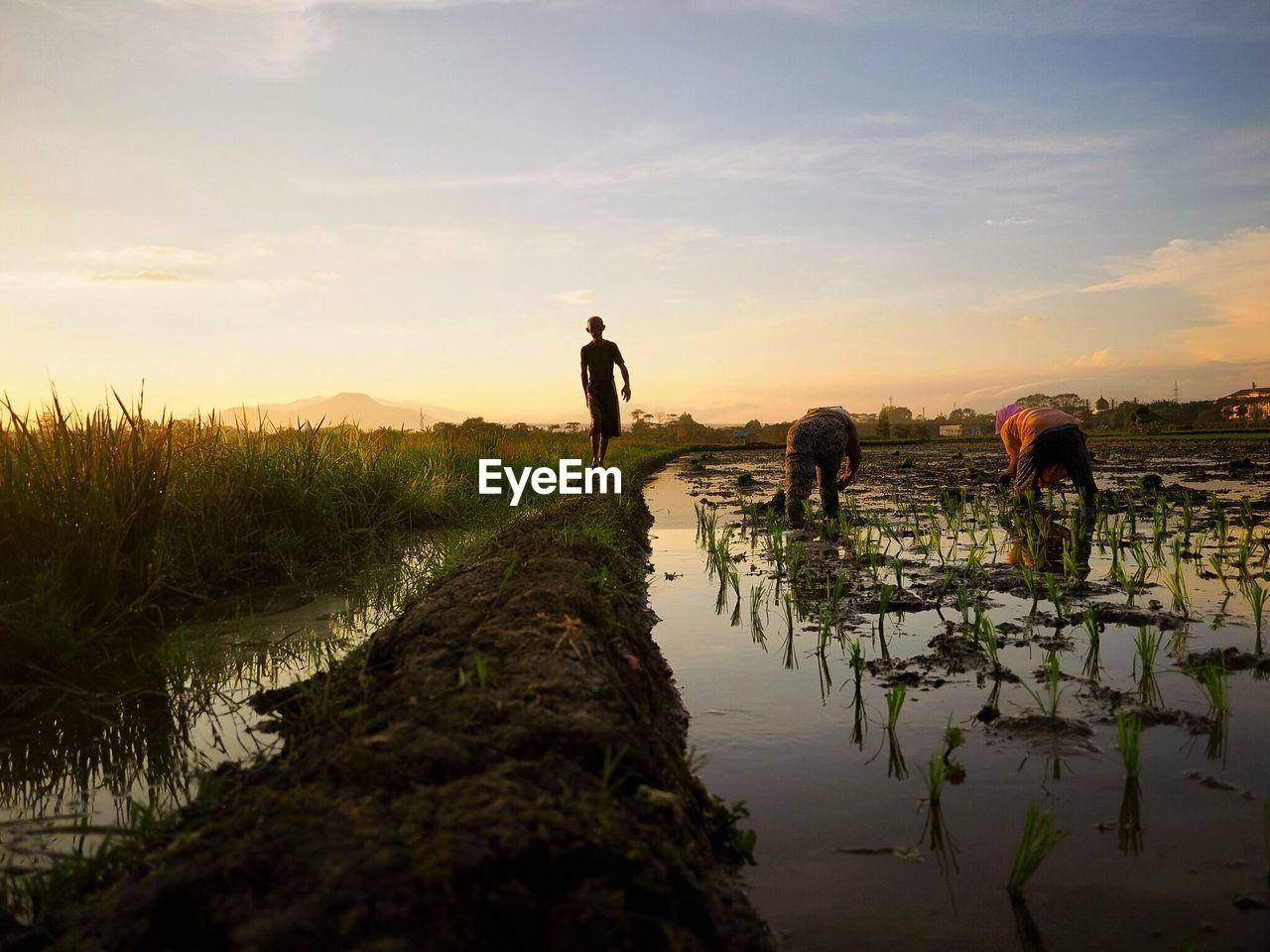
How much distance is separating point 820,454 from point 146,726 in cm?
562

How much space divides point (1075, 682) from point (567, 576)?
1926mm

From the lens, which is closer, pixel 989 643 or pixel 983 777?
pixel 983 777

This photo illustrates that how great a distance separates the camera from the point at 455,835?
4.54ft

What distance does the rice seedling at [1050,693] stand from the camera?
2.61 meters

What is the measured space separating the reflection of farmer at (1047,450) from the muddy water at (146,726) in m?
5.76

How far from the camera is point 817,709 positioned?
2.99 m

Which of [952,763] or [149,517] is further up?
[149,517]

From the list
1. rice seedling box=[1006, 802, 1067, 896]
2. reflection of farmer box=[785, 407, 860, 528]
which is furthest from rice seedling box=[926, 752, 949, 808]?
reflection of farmer box=[785, 407, 860, 528]

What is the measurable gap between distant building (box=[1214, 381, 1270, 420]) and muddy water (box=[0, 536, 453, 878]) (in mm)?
45269

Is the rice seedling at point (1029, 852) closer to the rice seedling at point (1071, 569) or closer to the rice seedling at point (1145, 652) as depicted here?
the rice seedling at point (1145, 652)

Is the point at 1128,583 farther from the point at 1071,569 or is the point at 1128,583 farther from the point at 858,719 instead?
the point at 858,719

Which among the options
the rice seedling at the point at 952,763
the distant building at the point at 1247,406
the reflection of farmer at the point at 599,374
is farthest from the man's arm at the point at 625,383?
the distant building at the point at 1247,406

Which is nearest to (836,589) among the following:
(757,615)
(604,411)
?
(757,615)

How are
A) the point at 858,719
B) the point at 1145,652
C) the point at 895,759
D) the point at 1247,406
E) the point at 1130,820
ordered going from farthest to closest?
the point at 1247,406
the point at 1145,652
the point at 858,719
the point at 895,759
the point at 1130,820
